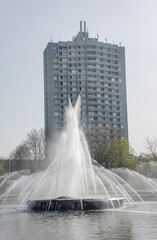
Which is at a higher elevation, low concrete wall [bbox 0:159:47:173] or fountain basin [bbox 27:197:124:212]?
low concrete wall [bbox 0:159:47:173]

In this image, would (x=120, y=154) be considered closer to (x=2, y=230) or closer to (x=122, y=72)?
(x=2, y=230)

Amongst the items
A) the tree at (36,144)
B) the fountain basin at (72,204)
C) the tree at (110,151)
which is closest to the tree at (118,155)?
the tree at (110,151)

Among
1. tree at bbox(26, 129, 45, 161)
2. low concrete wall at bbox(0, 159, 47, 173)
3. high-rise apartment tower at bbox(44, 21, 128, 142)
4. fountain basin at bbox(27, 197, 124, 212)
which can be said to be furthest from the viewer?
high-rise apartment tower at bbox(44, 21, 128, 142)

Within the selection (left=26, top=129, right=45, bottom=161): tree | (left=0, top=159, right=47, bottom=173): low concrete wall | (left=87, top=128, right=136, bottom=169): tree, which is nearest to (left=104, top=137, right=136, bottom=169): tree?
(left=87, top=128, right=136, bottom=169): tree

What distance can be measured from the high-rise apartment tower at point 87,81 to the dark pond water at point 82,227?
3858 inches

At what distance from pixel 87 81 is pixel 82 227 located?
4439 inches

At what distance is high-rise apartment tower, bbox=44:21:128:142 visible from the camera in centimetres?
12131

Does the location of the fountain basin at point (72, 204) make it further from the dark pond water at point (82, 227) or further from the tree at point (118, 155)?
the tree at point (118, 155)

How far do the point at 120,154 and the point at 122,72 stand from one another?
7042 cm

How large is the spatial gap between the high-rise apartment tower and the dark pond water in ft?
322

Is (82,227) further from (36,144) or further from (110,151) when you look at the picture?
(36,144)

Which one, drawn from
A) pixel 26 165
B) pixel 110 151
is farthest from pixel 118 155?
pixel 26 165

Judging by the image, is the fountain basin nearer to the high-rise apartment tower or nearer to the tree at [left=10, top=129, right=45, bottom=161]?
the tree at [left=10, top=129, right=45, bottom=161]

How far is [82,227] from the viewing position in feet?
50.7
